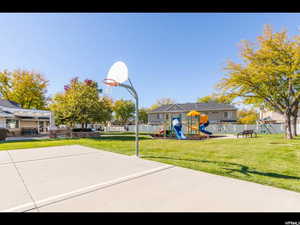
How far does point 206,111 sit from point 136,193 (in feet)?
104

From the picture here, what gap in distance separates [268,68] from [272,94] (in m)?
2.91

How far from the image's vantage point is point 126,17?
27.6 ft

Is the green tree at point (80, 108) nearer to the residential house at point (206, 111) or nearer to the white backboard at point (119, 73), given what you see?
the white backboard at point (119, 73)

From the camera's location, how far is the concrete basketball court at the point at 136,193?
2.21 m

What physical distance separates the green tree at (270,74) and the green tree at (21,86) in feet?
112

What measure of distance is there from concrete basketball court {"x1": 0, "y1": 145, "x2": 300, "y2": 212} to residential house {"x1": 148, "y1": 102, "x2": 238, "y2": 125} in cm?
2913

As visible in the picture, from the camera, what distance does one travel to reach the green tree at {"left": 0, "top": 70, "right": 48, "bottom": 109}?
27422mm

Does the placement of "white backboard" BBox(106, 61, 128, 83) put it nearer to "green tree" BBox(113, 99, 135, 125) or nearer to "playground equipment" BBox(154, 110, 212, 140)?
"playground equipment" BBox(154, 110, 212, 140)

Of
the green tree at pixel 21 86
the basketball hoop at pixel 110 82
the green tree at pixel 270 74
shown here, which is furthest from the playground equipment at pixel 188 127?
the green tree at pixel 21 86

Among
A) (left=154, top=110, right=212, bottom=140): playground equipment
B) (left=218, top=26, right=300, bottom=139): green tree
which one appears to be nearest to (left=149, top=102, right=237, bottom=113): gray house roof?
(left=154, top=110, right=212, bottom=140): playground equipment

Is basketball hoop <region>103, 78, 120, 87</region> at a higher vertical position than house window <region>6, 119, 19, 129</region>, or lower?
higher

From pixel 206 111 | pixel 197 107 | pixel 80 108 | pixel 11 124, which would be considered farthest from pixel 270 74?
pixel 11 124

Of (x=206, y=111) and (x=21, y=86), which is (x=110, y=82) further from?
(x=21, y=86)
